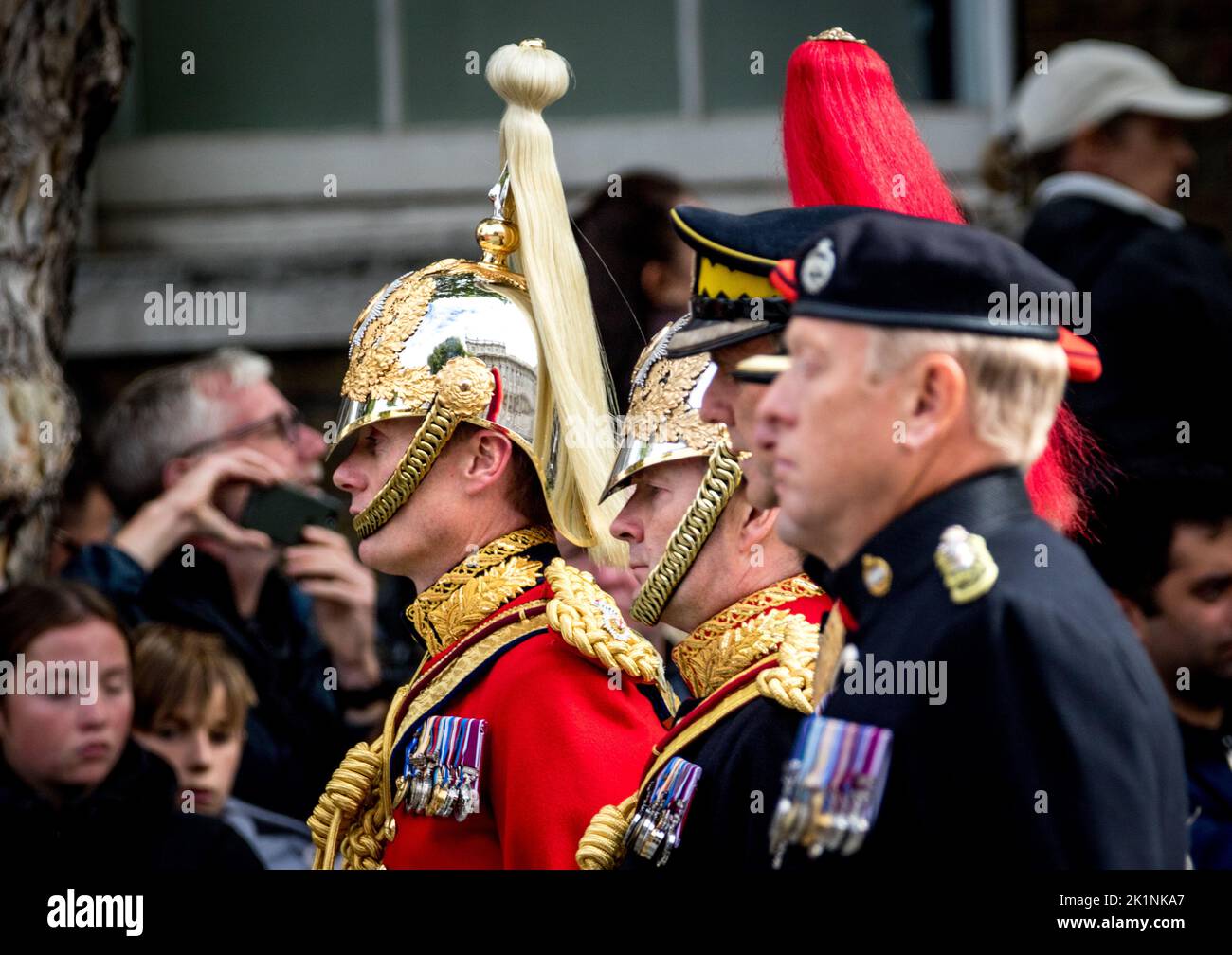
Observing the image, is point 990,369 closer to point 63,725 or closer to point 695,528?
point 695,528

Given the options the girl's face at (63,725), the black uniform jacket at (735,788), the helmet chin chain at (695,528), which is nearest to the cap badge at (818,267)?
the black uniform jacket at (735,788)

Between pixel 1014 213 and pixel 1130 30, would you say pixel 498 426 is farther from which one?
pixel 1130 30

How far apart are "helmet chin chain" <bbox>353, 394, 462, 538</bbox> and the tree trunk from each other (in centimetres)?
202

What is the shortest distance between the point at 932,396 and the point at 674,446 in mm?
1151

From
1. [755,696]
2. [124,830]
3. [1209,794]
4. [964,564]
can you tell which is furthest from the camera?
[124,830]

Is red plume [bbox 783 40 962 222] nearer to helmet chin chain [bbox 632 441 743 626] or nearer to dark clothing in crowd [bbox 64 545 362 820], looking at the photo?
helmet chin chain [bbox 632 441 743 626]

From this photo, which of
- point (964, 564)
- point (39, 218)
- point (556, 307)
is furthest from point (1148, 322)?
point (964, 564)

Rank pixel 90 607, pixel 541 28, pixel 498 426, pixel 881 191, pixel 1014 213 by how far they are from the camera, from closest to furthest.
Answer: pixel 881 191 → pixel 498 426 → pixel 90 607 → pixel 1014 213 → pixel 541 28

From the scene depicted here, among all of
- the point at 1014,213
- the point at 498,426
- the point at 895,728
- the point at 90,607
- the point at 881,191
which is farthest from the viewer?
the point at 1014,213

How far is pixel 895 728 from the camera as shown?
227 cm

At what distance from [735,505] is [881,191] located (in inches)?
22.1

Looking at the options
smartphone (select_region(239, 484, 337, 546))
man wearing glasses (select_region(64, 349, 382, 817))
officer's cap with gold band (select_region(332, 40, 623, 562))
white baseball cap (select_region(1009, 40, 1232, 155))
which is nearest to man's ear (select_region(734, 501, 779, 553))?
officer's cap with gold band (select_region(332, 40, 623, 562))

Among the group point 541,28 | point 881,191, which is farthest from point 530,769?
point 541,28

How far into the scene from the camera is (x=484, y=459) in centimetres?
375
